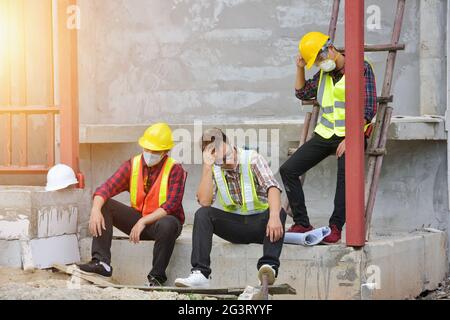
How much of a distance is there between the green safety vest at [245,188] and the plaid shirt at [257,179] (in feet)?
0.08

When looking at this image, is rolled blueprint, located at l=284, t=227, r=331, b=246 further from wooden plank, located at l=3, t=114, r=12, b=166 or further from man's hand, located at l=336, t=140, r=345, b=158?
wooden plank, located at l=3, t=114, r=12, b=166

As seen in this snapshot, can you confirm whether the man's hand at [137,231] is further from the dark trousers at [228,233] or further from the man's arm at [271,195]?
the man's arm at [271,195]

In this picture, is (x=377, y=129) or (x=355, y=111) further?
(x=377, y=129)

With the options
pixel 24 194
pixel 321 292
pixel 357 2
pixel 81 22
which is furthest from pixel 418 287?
pixel 81 22

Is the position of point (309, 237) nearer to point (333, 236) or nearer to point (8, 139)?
point (333, 236)

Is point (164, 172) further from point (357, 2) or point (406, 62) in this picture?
point (406, 62)

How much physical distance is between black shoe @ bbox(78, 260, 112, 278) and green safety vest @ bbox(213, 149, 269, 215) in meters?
1.17

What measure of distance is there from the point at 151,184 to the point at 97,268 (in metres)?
0.84

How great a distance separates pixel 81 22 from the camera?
1040 centimetres

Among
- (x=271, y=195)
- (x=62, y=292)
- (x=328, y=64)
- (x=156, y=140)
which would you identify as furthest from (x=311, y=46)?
(x=62, y=292)

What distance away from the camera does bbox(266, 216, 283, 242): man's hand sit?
291 inches

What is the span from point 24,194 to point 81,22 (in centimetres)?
286

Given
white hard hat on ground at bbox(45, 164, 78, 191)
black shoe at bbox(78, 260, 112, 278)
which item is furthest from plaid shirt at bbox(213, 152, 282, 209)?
white hard hat on ground at bbox(45, 164, 78, 191)

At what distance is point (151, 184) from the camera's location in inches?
323
